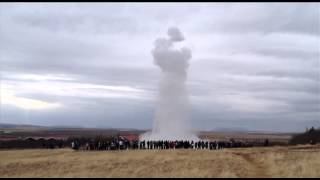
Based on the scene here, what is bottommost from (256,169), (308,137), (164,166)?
(256,169)

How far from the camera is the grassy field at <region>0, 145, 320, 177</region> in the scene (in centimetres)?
3434

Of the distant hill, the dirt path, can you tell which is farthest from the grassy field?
the distant hill

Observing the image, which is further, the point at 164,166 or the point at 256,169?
the point at 164,166

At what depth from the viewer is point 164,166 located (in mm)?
38719

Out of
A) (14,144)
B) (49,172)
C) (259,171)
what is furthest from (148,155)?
(14,144)

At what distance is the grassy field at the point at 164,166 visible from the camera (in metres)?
34.3

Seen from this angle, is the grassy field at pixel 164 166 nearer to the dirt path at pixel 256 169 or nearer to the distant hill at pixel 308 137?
the dirt path at pixel 256 169

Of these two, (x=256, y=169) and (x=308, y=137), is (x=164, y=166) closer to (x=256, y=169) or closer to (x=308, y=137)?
(x=256, y=169)

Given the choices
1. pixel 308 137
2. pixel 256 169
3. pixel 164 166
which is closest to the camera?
pixel 256 169

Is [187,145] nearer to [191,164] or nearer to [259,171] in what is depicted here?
[191,164]

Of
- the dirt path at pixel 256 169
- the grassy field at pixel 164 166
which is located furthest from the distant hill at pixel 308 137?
the dirt path at pixel 256 169

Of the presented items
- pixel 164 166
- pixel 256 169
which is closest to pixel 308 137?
pixel 256 169

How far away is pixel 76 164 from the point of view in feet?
137

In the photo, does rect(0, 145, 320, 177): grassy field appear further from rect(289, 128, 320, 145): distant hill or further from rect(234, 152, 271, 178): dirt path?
rect(289, 128, 320, 145): distant hill
